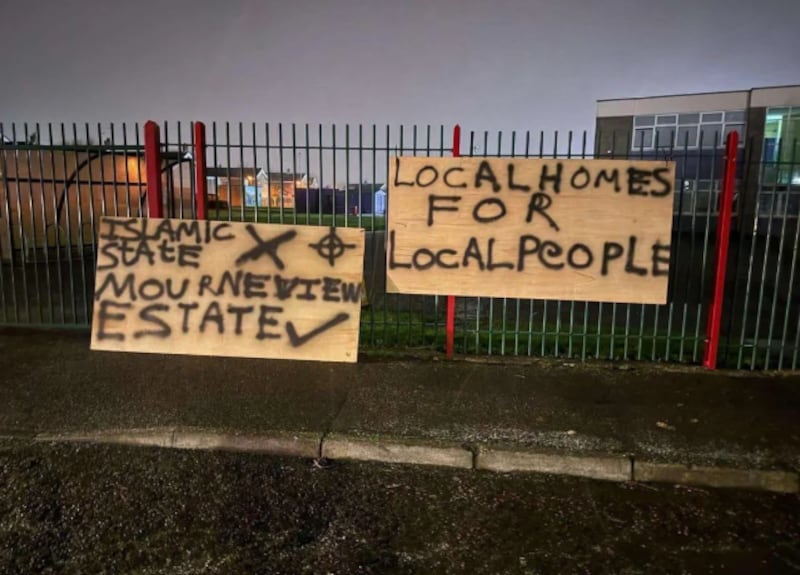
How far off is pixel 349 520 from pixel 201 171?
399 cm

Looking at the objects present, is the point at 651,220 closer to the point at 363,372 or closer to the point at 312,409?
the point at 363,372

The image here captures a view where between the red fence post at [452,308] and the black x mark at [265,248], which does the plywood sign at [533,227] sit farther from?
the black x mark at [265,248]

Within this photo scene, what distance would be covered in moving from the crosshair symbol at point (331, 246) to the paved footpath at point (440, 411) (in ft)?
3.40

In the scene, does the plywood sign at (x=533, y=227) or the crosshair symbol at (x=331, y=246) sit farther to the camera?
the crosshair symbol at (x=331, y=246)

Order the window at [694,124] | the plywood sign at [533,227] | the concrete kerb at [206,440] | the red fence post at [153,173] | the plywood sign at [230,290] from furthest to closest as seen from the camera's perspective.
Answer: the window at [694,124]
the red fence post at [153,173]
the plywood sign at [230,290]
the plywood sign at [533,227]
the concrete kerb at [206,440]

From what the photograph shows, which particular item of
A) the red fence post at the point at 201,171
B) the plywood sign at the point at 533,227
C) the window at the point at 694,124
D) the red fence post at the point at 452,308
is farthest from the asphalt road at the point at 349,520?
the window at the point at 694,124

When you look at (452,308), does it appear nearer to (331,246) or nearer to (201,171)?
(331,246)

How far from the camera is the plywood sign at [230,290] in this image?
5.52 meters

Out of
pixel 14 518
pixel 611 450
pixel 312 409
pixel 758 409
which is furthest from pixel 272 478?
pixel 758 409

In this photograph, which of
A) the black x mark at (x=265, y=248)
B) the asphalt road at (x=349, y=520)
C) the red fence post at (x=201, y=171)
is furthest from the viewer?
the red fence post at (x=201, y=171)

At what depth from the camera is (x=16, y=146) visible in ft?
20.8

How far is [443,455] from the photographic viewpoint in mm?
3998

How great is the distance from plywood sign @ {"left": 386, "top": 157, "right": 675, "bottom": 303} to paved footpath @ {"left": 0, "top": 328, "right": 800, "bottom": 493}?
817 millimetres

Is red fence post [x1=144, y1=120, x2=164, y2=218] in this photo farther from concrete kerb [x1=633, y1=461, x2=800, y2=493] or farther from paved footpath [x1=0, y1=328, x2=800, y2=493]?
concrete kerb [x1=633, y1=461, x2=800, y2=493]
